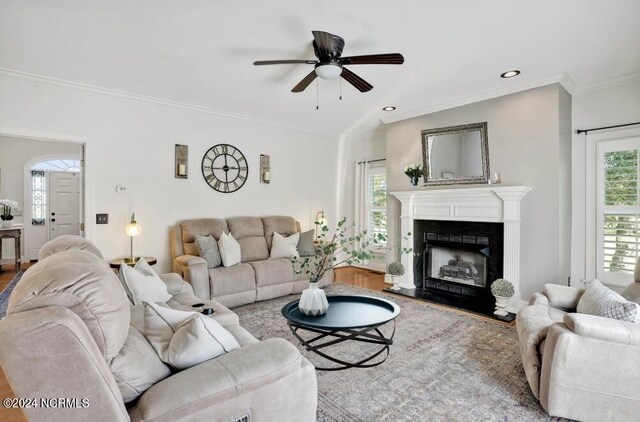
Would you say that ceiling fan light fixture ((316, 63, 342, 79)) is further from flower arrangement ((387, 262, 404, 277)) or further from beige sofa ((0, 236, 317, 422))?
flower arrangement ((387, 262, 404, 277))

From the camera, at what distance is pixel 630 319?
1.91 m

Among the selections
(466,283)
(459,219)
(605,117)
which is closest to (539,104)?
(605,117)

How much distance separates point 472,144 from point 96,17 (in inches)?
160

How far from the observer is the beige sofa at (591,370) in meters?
1.75

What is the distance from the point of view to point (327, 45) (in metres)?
2.46

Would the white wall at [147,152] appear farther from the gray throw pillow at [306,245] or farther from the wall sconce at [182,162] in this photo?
the gray throw pillow at [306,245]

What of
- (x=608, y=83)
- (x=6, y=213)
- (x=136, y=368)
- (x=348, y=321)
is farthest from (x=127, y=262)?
(x=608, y=83)

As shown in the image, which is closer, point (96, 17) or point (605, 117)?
point (96, 17)

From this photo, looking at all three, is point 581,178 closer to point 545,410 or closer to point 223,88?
point 545,410

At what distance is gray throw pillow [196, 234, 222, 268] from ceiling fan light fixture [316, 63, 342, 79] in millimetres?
2489

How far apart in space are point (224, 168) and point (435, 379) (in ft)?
12.8

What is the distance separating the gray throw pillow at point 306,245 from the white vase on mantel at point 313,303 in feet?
7.90

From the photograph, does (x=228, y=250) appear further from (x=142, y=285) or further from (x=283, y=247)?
(x=142, y=285)

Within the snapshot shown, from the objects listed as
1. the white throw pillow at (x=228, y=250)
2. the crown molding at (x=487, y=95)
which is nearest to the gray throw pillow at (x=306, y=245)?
the white throw pillow at (x=228, y=250)
